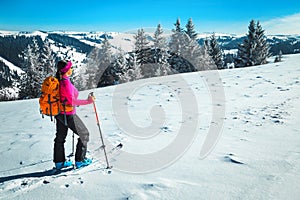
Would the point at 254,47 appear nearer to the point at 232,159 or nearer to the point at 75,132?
the point at 232,159

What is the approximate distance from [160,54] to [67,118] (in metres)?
34.9

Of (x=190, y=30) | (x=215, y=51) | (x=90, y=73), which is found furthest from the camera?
(x=190, y=30)

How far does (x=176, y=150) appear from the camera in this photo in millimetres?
4691

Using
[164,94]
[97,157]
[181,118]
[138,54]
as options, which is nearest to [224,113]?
[181,118]

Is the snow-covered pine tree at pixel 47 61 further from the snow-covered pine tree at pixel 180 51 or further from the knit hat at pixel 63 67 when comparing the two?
the knit hat at pixel 63 67

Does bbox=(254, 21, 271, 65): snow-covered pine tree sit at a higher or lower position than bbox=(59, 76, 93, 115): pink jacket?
higher

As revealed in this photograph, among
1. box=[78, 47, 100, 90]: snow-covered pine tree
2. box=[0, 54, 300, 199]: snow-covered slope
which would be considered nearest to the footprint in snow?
box=[0, 54, 300, 199]: snow-covered slope

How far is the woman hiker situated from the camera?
3.79 m

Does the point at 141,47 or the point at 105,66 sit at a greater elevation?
the point at 141,47

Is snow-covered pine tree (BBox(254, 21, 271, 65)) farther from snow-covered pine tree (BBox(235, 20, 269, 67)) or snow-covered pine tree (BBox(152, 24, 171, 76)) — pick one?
→ snow-covered pine tree (BBox(152, 24, 171, 76))

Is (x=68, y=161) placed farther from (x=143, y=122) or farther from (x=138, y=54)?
(x=138, y=54)

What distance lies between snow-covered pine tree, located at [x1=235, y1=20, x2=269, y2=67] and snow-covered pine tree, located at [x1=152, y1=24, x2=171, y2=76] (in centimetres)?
1353

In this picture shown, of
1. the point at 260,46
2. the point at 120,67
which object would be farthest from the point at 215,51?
the point at 120,67

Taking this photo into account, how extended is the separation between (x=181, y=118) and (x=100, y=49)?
3739cm
